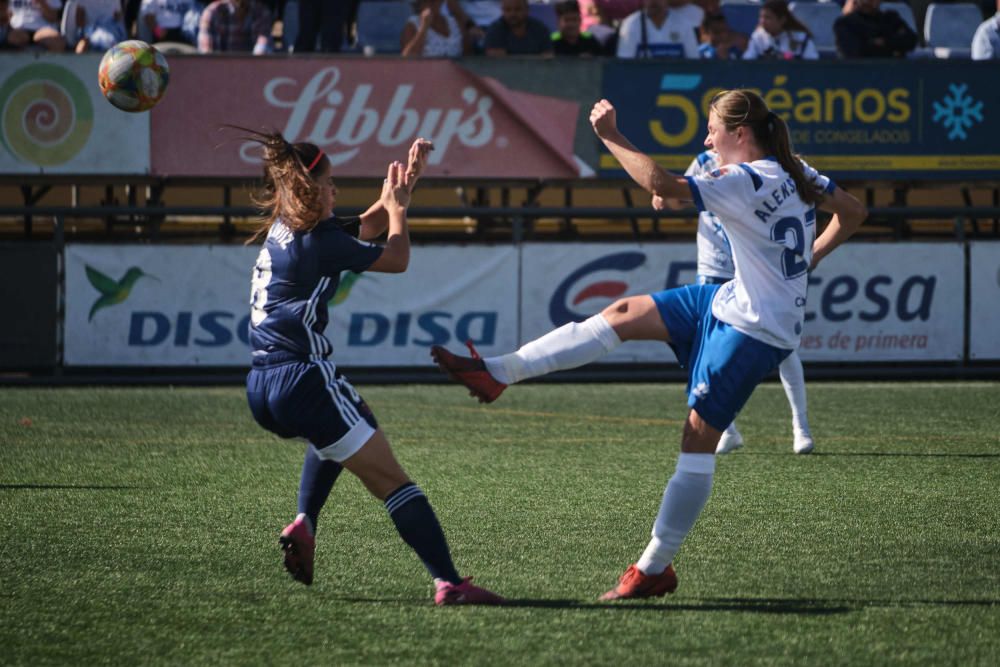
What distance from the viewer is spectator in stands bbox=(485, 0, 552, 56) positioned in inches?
573

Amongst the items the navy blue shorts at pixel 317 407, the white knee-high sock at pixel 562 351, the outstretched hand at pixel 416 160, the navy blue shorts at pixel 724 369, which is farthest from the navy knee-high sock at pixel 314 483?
the navy blue shorts at pixel 724 369

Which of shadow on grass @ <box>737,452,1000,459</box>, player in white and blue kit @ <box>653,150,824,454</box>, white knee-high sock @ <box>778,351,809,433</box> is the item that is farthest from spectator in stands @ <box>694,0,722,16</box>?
shadow on grass @ <box>737,452,1000,459</box>

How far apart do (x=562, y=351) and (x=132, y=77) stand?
481 cm

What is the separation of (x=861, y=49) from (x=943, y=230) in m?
2.46

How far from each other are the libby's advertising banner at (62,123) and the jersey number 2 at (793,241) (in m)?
9.60

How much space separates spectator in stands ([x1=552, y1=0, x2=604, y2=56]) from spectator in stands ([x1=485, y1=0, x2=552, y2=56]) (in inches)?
5.3

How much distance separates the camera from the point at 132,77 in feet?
30.7

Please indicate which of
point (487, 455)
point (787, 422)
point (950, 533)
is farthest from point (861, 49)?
point (950, 533)

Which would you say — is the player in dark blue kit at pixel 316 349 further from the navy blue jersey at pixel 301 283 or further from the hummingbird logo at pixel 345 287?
the hummingbird logo at pixel 345 287

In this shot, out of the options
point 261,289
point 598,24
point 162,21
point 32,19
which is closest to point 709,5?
point 598,24

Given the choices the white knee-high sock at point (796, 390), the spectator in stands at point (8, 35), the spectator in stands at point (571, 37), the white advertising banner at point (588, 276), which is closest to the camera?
the white knee-high sock at point (796, 390)

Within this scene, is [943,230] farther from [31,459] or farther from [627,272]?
[31,459]

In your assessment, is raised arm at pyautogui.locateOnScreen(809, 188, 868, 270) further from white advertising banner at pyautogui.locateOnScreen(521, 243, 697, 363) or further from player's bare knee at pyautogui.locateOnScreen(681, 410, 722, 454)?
white advertising banner at pyautogui.locateOnScreen(521, 243, 697, 363)

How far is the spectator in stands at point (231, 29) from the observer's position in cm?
1430
